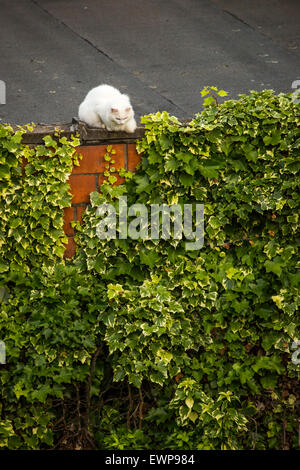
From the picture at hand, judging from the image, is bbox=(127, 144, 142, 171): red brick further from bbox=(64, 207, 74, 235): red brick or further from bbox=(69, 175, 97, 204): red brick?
bbox=(64, 207, 74, 235): red brick

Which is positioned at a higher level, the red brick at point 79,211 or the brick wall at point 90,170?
the brick wall at point 90,170

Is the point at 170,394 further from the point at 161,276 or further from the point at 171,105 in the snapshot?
the point at 171,105

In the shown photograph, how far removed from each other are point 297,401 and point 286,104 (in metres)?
1.53

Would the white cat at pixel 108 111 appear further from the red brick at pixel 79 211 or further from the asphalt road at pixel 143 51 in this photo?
the asphalt road at pixel 143 51

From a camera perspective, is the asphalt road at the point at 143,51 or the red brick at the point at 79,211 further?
the asphalt road at the point at 143,51

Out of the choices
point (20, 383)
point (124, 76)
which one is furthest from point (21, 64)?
point (20, 383)

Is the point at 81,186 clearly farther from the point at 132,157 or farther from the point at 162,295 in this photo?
the point at 162,295

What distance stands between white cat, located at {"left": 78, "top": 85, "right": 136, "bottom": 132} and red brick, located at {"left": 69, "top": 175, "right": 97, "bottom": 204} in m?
0.28

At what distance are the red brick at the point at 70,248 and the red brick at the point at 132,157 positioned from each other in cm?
48

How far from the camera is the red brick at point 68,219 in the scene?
3.16 meters
